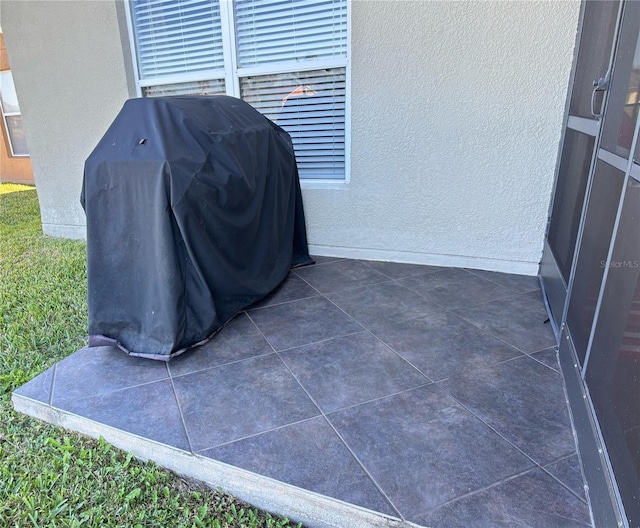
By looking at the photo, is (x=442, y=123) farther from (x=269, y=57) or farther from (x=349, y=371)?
(x=349, y=371)

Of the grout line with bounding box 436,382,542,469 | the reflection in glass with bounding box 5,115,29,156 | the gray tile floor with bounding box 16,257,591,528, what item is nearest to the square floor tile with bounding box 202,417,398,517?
the gray tile floor with bounding box 16,257,591,528

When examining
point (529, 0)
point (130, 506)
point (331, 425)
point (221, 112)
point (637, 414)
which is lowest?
point (130, 506)

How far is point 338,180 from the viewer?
3529mm

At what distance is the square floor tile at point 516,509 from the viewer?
1.27 m

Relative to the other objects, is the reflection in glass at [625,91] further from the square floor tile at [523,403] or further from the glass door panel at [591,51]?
the square floor tile at [523,403]

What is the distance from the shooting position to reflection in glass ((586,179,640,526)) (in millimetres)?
1059

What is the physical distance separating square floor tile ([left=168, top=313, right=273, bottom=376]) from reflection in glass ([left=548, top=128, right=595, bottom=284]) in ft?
5.34

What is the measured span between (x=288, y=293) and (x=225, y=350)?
772 millimetres

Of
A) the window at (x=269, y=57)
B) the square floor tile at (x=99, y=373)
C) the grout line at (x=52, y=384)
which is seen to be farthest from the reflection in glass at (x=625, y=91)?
the grout line at (x=52, y=384)

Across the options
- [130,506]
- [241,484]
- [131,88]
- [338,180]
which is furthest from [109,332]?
[131,88]

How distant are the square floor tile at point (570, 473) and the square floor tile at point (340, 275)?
1709 millimetres

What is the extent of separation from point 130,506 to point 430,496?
40.0 inches

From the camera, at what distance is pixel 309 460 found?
4.98ft

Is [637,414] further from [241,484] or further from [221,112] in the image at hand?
[221,112]
